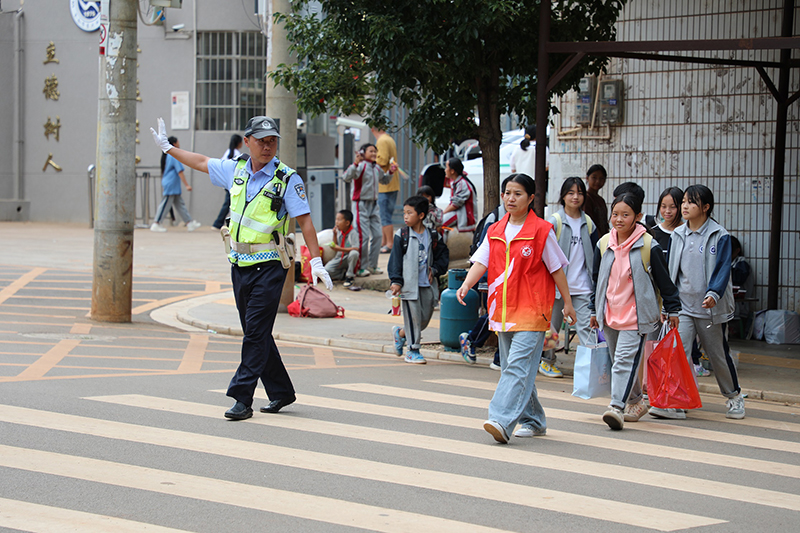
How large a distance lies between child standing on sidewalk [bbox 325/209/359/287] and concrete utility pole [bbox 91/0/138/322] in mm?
3839

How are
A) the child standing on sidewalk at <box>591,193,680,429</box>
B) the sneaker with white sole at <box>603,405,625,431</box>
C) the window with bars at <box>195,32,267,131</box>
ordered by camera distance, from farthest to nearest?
the window with bars at <box>195,32,267,131</box>
the child standing on sidewalk at <box>591,193,680,429</box>
the sneaker with white sole at <box>603,405,625,431</box>

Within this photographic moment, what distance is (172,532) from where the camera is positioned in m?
4.48

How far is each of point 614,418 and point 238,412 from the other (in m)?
2.60

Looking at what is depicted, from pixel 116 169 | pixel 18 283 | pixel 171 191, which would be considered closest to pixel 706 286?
pixel 116 169

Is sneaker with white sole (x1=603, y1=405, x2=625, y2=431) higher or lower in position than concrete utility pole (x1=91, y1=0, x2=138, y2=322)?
lower

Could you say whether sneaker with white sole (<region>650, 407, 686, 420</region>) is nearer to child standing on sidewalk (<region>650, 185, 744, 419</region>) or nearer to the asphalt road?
child standing on sidewalk (<region>650, 185, 744, 419</region>)

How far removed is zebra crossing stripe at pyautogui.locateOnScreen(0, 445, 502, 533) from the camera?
4.69 meters

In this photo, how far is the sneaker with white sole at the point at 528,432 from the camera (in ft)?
21.9

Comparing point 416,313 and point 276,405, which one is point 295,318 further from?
point 276,405

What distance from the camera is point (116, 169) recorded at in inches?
454

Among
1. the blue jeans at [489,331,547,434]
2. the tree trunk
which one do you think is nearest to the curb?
the tree trunk

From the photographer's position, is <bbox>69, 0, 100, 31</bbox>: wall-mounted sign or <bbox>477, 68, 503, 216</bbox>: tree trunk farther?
<bbox>69, 0, 100, 31</bbox>: wall-mounted sign

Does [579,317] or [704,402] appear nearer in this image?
[704,402]

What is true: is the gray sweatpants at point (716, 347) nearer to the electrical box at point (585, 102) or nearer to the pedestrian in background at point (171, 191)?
the electrical box at point (585, 102)
